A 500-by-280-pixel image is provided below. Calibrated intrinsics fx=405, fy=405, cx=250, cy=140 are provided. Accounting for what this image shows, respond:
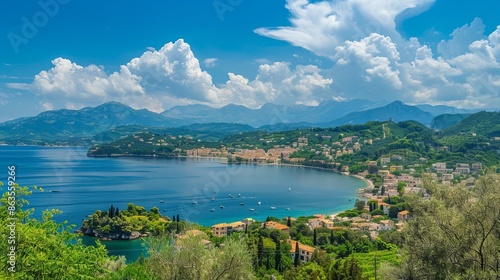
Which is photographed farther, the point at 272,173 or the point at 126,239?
the point at 272,173

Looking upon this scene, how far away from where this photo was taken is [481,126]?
3659 inches

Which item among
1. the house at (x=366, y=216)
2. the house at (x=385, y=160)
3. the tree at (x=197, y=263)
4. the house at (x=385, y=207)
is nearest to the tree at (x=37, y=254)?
the tree at (x=197, y=263)

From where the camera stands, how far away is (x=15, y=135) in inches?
7810

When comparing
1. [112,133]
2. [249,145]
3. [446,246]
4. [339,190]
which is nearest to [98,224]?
[446,246]

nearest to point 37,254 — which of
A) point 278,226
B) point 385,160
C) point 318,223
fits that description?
point 278,226

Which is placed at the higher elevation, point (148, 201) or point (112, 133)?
point (112, 133)

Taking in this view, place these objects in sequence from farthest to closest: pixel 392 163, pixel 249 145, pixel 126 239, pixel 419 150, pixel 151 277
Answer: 1. pixel 249 145
2. pixel 419 150
3. pixel 392 163
4. pixel 126 239
5. pixel 151 277

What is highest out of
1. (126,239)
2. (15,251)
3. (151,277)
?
(15,251)

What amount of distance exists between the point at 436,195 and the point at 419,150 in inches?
3109

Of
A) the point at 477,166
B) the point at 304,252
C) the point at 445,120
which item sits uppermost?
the point at 445,120

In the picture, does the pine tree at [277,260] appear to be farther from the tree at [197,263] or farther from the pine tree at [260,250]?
the tree at [197,263]

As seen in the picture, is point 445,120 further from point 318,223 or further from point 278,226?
point 278,226

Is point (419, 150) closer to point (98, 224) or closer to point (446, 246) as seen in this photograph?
point (98, 224)

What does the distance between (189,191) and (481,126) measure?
7418 cm
